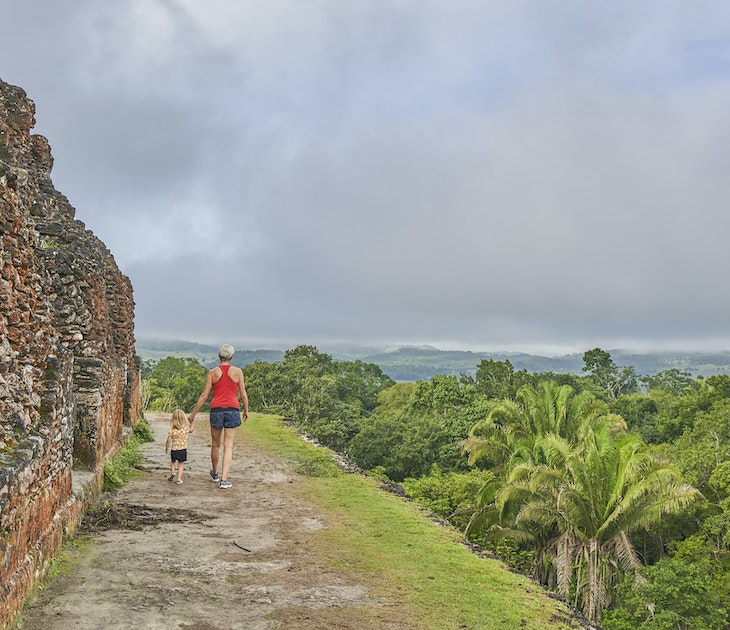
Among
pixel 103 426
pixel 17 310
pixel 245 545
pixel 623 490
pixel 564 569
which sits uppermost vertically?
pixel 17 310

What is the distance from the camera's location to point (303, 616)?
15.6 feet

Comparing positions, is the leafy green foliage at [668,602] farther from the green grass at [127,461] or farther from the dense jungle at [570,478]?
the green grass at [127,461]

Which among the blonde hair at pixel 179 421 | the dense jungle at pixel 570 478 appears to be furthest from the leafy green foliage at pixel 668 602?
the blonde hair at pixel 179 421

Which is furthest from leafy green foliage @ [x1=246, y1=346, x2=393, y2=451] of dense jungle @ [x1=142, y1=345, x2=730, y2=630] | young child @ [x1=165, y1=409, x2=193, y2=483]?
young child @ [x1=165, y1=409, x2=193, y2=483]

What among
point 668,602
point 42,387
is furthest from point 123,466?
point 668,602

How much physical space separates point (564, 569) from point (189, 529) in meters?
11.0

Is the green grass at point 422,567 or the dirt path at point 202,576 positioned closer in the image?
the dirt path at point 202,576

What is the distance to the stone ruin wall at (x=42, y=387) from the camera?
4.39m

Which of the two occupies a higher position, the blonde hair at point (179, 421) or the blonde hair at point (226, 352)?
the blonde hair at point (226, 352)

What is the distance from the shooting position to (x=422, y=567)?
637 cm

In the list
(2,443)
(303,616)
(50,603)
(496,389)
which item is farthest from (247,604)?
(496,389)

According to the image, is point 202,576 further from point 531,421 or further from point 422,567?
point 531,421

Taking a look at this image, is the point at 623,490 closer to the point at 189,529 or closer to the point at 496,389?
the point at 189,529

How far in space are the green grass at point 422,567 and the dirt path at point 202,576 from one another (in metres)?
0.28
